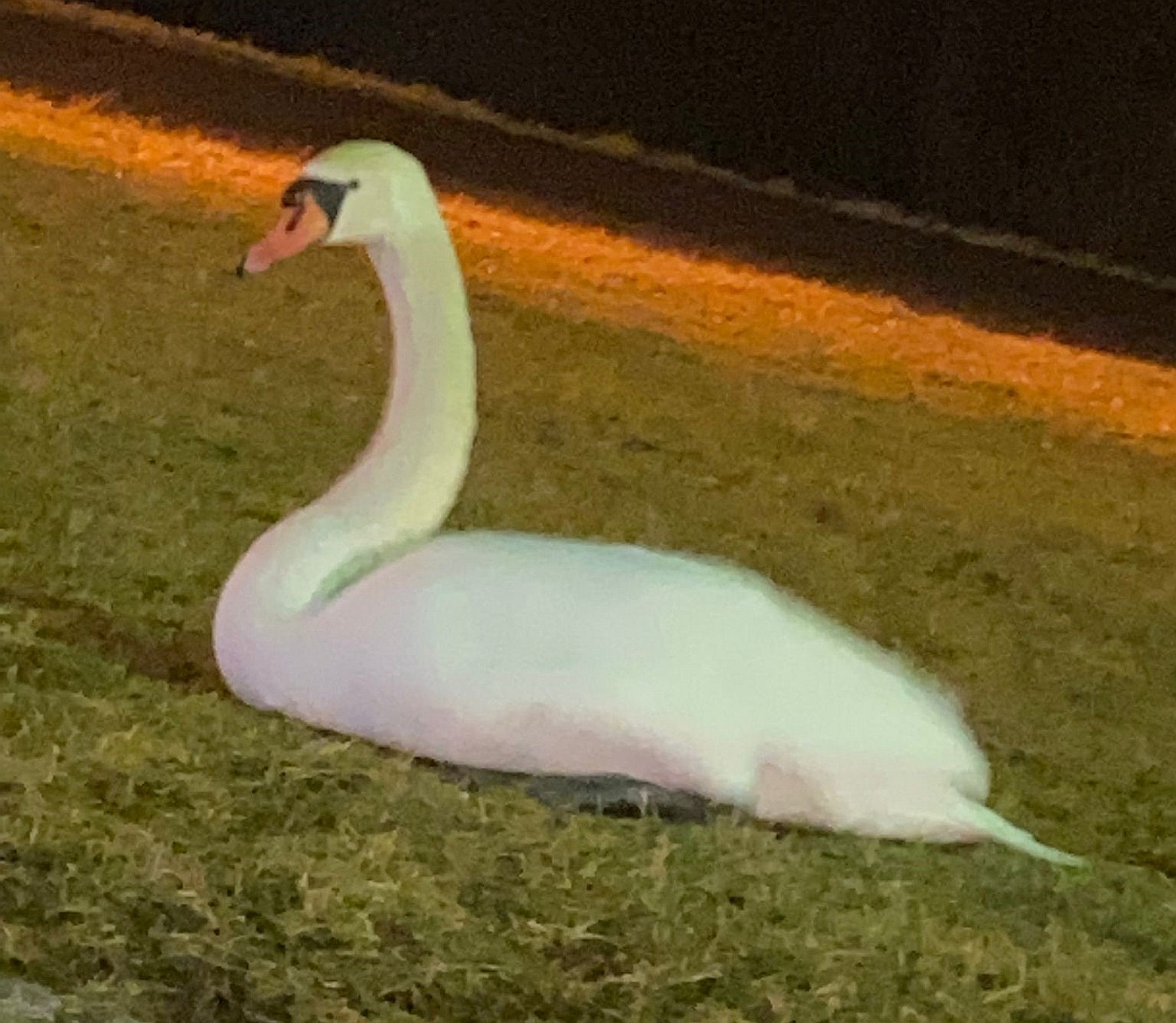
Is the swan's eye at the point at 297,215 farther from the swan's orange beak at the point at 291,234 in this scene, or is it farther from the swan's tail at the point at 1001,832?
the swan's tail at the point at 1001,832

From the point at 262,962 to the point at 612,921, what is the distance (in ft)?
0.47

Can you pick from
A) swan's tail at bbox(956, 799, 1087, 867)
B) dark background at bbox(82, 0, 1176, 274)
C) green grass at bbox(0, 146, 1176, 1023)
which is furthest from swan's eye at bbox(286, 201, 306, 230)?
dark background at bbox(82, 0, 1176, 274)

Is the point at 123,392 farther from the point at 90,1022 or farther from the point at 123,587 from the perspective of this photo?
the point at 90,1022

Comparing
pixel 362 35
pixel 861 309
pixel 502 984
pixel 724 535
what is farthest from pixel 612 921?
pixel 362 35

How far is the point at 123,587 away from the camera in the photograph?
1.12 metres

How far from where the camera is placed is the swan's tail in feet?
3.03

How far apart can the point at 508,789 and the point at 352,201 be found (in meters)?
0.30

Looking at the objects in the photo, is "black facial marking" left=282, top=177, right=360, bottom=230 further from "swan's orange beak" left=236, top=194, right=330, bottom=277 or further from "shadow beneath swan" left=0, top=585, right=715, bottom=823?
"shadow beneath swan" left=0, top=585, right=715, bottom=823

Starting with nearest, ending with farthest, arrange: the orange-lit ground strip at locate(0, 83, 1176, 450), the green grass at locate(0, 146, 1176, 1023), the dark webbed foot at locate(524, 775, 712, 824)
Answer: the green grass at locate(0, 146, 1176, 1023), the dark webbed foot at locate(524, 775, 712, 824), the orange-lit ground strip at locate(0, 83, 1176, 450)

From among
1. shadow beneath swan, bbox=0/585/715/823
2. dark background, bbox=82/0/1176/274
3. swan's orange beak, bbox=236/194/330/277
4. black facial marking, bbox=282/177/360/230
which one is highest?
dark background, bbox=82/0/1176/274

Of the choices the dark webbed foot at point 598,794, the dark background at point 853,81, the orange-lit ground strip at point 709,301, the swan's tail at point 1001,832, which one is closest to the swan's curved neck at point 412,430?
the dark webbed foot at point 598,794

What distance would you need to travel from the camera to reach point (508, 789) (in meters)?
0.87

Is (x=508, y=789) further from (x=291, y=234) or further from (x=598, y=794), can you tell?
(x=291, y=234)

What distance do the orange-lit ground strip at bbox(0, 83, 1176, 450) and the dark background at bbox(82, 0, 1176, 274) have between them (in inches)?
18.2
